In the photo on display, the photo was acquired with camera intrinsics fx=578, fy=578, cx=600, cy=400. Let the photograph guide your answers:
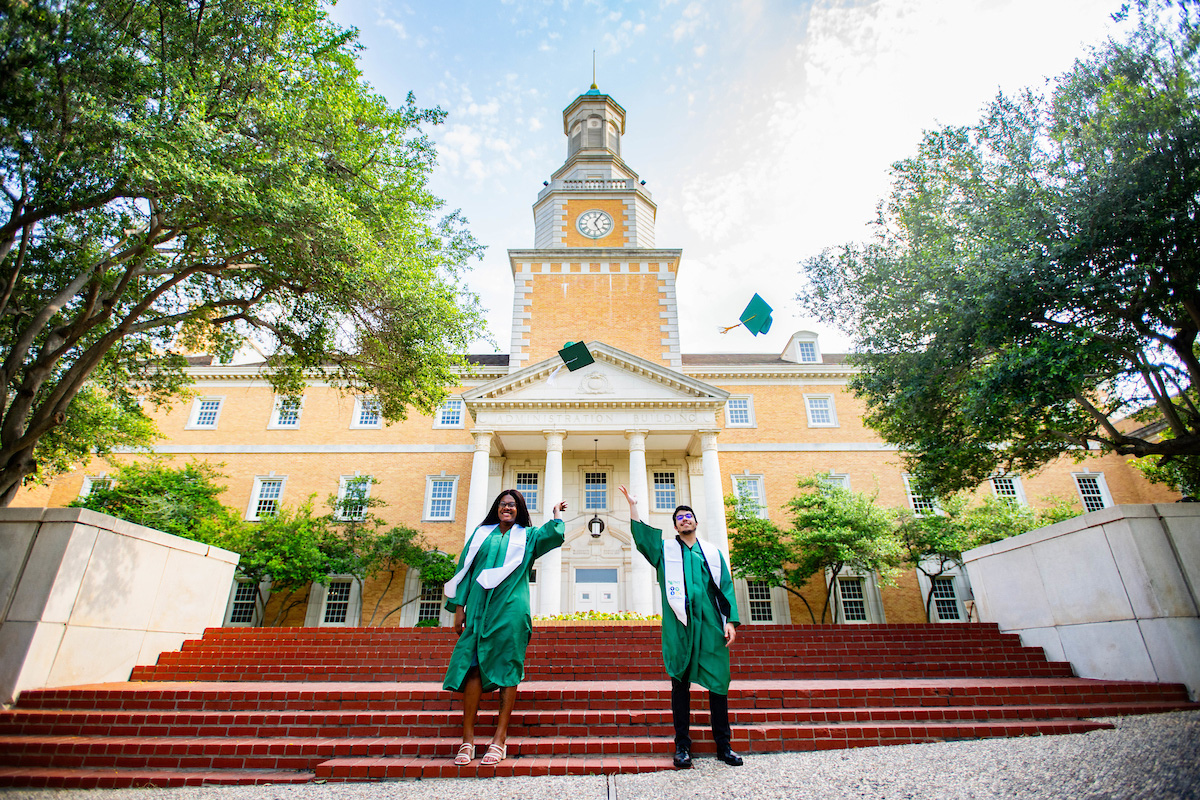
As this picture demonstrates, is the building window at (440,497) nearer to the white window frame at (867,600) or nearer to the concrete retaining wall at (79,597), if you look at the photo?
the concrete retaining wall at (79,597)

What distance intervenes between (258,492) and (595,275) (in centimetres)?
1700

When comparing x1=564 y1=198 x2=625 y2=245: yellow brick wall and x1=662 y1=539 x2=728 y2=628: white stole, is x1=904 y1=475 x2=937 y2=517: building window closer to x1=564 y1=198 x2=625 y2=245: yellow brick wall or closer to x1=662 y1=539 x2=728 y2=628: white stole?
x1=564 y1=198 x2=625 y2=245: yellow brick wall

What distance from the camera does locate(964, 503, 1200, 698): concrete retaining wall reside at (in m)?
7.14

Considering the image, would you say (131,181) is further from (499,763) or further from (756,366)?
(756,366)

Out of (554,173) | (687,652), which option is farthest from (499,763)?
(554,173)

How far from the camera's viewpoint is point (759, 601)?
22.8 metres

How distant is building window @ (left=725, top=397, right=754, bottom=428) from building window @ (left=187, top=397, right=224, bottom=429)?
22836 mm

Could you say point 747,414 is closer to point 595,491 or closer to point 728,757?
point 595,491

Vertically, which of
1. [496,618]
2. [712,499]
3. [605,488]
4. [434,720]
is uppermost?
[605,488]

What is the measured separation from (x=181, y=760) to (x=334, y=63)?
37.6 ft

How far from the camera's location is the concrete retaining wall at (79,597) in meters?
6.89

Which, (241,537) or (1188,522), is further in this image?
(241,537)

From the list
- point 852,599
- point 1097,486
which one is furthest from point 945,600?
point 1097,486

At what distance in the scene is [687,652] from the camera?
4.78 meters
